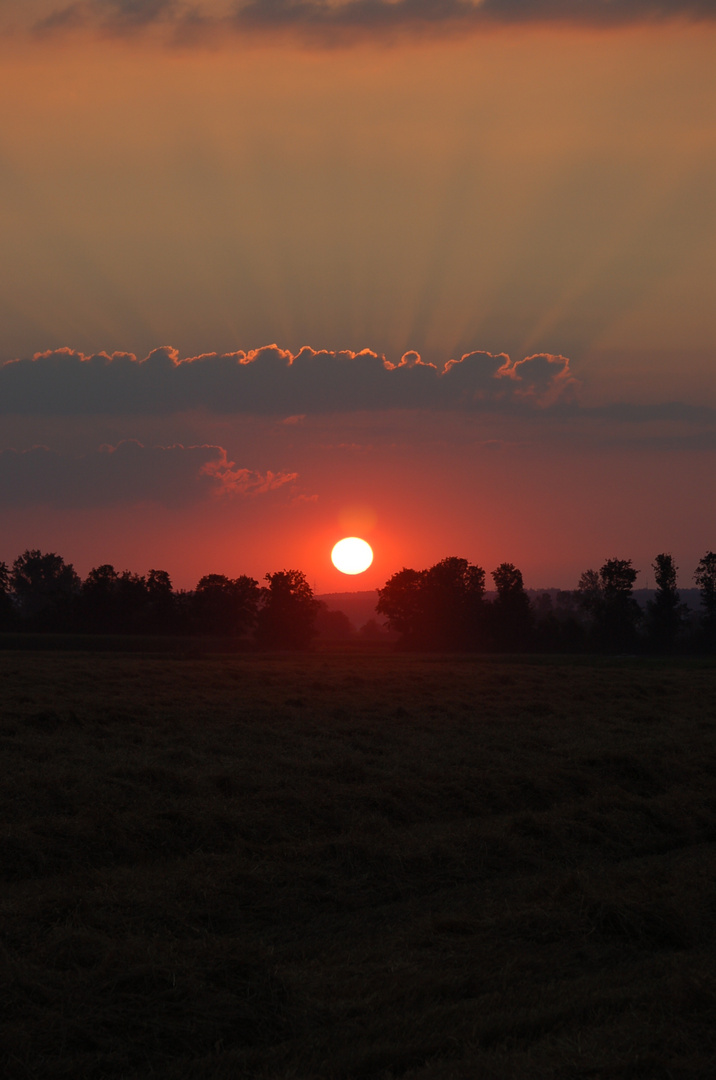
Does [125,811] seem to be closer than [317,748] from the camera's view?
Yes

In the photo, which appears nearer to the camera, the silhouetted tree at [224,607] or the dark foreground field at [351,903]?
the dark foreground field at [351,903]

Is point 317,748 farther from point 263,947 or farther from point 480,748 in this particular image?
point 263,947

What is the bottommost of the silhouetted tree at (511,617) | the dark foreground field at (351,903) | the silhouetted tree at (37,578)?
the dark foreground field at (351,903)

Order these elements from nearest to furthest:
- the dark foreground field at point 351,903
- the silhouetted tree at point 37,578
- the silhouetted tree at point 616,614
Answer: the dark foreground field at point 351,903 < the silhouetted tree at point 616,614 < the silhouetted tree at point 37,578

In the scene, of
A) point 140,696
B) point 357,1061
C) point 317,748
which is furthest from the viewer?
point 140,696

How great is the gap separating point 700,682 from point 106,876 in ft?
120

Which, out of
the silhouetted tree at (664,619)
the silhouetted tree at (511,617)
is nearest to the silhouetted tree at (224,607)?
the silhouetted tree at (511,617)

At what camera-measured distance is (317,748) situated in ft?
59.6

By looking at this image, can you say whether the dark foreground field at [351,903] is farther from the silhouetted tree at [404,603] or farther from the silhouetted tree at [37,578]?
the silhouetted tree at [37,578]

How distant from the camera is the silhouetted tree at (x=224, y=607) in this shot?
324ft

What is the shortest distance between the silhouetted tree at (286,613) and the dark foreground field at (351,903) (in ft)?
250

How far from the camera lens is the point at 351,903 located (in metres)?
9.44

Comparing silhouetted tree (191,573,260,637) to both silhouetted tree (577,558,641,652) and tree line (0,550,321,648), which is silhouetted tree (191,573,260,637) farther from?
silhouetted tree (577,558,641,652)

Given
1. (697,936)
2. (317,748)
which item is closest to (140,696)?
(317,748)
